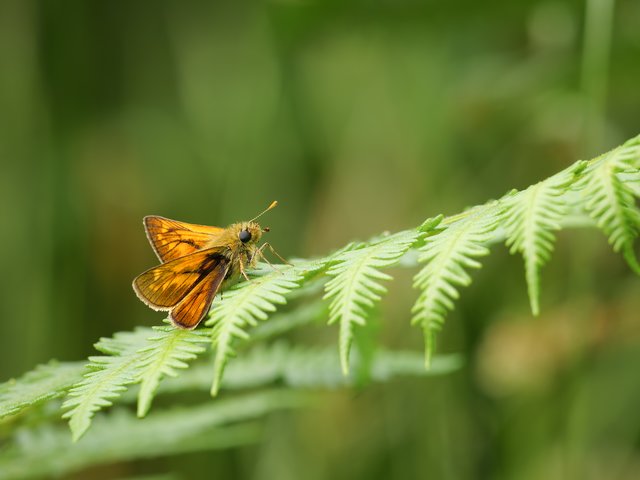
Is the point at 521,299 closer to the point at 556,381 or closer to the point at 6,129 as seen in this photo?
the point at 556,381

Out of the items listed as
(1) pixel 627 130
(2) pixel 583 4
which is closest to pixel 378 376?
(2) pixel 583 4

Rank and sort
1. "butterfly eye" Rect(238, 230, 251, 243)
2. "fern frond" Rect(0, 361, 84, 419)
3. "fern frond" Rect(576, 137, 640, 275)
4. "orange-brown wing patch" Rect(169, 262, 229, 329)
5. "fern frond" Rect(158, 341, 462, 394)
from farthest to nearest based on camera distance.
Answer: "fern frond" Rect(158, 341, 462, 394)
"butterfly eye" Rect(238, 230, 251, 243)
"orange-brown wing patch" Rect(169, 262, 229, 329)
"fern frond" Rect(0, 361, 84, 419)
"fern frond" Rect(576, 137, 640, 275)

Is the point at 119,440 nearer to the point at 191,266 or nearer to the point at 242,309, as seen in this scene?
the point at 191,266

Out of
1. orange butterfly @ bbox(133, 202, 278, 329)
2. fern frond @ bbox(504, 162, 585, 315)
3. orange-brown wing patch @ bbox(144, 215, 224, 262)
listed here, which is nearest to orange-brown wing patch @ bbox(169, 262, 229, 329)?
orange butterfly @ bbox(133, 202, 278, 329)

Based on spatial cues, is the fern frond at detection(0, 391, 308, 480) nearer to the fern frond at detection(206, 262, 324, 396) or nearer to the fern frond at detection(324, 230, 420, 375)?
the fern frond at detection(206, 262, 324, 396)

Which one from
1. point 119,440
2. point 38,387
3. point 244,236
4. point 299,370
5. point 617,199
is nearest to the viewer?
point 617,199

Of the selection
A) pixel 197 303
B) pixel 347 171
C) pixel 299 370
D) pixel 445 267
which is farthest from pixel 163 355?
pixel 347 171

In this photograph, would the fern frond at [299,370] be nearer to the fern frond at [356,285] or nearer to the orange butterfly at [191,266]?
the orange butterfly at [191,266]
